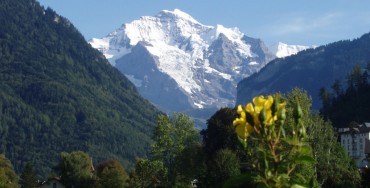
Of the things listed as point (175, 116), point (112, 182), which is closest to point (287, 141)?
point (175, 116)

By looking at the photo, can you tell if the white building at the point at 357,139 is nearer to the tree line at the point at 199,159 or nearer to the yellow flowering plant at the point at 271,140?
the tree line at the point at 199,159

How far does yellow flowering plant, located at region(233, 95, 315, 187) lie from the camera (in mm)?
5504

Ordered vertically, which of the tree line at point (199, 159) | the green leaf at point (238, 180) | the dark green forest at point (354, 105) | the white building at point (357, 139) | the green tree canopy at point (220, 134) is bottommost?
the green leaf at point (238, 180)

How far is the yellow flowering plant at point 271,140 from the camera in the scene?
550 cm

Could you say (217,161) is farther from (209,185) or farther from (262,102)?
(262,102)

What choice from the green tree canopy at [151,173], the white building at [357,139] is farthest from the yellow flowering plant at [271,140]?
the white building at [357,139]

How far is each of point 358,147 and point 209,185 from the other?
100002mm

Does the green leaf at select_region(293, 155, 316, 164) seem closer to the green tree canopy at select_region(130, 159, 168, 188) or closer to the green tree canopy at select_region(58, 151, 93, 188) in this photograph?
the green tree canopy at select_region(130, 159, 168, 188)

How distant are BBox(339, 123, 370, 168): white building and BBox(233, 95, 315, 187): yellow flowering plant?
6015 inches

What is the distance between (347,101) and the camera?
198250mm

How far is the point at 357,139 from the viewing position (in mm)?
159125

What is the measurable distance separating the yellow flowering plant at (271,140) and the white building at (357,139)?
153 meters

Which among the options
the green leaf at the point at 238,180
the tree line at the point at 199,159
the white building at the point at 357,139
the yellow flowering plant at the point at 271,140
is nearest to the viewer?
the yellow flowering plant at the point at 271,140

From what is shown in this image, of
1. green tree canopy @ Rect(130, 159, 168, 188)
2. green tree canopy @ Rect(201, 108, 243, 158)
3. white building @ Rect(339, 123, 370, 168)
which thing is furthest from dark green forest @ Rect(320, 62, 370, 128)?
green tree canopy @ Rect(130, 159, 168, 188)
